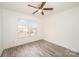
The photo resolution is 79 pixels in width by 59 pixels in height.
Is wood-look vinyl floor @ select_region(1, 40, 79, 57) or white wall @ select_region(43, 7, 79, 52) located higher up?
white wall @ select_region(43, 7, 79, 52)

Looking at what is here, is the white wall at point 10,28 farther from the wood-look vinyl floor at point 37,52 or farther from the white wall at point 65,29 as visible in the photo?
the white wall at point 65,29

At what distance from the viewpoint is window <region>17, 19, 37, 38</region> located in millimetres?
4461

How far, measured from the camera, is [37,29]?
5762 mm

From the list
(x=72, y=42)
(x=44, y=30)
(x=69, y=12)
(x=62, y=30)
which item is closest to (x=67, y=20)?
(x=69, y=12)

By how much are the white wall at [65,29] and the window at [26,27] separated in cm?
140

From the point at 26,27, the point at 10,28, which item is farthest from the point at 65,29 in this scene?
the point at 10,28

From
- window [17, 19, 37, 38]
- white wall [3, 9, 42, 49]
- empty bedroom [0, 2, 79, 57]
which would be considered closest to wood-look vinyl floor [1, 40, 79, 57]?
empty bedroom [0, 2, 79, 57]

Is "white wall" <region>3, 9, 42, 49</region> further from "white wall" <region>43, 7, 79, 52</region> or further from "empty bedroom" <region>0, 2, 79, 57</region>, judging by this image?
"white wall" <region>43, 7, 79, 52</region>

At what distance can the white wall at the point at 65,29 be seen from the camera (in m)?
3.18

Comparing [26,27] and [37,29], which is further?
[37,29]

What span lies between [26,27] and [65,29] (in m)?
2.82

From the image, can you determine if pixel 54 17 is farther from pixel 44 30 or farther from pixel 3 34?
pixel 3 34

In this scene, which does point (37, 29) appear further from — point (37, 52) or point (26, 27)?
point (37, 52)

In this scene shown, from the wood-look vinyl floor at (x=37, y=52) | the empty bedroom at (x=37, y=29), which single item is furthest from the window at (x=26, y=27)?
the wood-look vinyl floor at (x=37, y=52)
